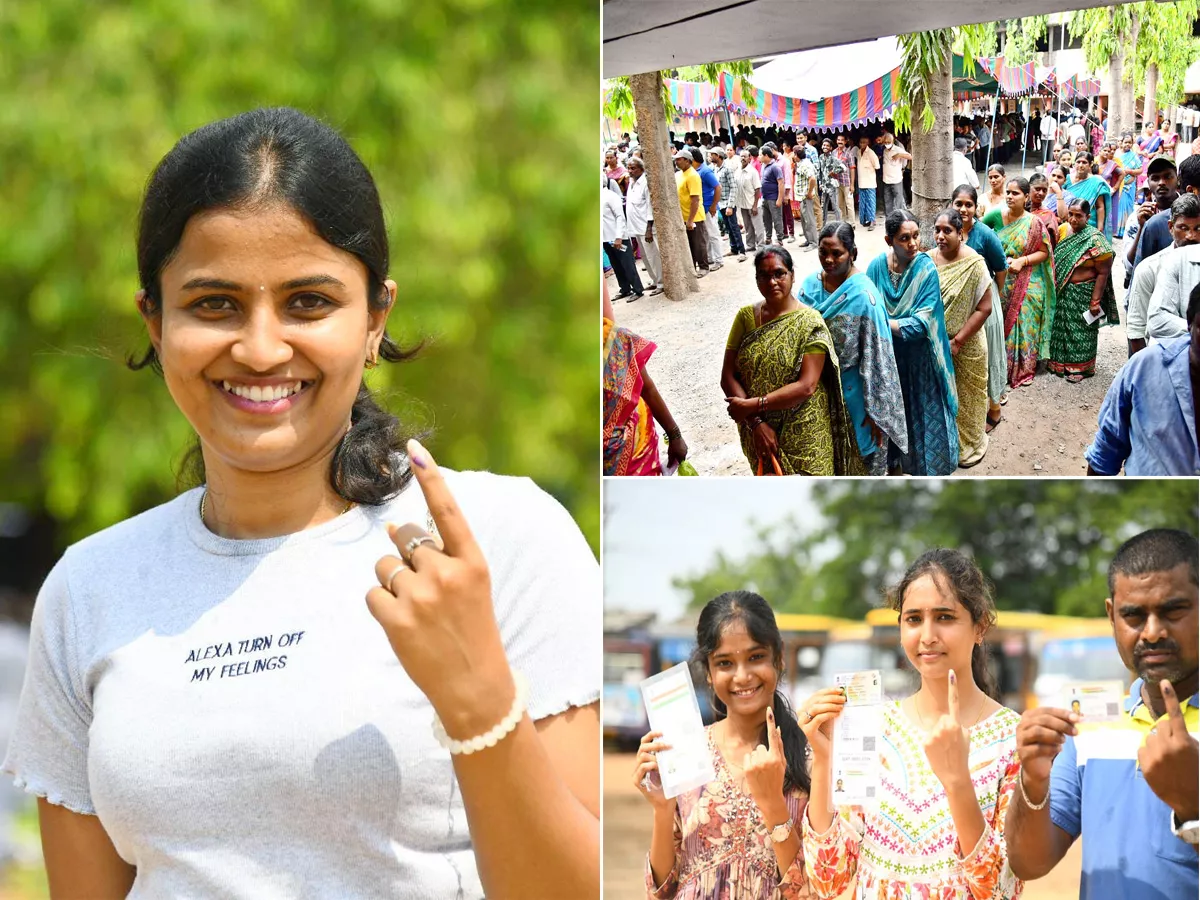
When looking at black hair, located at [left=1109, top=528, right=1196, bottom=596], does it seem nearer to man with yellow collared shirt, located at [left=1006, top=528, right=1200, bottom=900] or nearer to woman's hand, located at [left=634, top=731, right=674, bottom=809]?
man with yellow collared shirt, located at [left=1006, top=528, right=1200, bottom=900]

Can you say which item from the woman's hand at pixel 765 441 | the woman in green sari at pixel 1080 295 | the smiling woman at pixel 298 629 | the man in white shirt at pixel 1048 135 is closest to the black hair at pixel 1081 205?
the woman in green sari at pixel 1080 295

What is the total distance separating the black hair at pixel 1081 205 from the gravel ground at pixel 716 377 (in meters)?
0.10

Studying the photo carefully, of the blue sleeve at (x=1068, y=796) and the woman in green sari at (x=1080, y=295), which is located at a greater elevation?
the woman in green sari at (x=1080, y=295)

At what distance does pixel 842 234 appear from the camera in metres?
2.69

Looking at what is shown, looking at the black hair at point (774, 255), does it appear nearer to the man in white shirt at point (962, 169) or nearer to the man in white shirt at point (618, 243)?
the man in white shirt at point (618, 243)

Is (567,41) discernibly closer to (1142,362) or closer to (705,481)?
(705,481)

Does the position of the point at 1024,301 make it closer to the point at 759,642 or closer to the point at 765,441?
the point at 765,441

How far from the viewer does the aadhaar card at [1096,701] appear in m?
2.40

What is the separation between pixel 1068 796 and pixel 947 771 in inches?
9.4

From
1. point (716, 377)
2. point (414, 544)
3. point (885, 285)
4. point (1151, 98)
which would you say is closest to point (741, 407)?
point (716, 377)

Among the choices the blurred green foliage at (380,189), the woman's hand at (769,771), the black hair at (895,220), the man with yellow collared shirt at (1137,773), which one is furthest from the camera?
the blurred green foliage at (380,189)

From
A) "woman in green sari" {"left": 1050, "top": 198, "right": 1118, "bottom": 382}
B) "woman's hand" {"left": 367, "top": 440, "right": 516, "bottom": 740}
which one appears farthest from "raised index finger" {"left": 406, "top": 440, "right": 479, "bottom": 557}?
"woman in green sari" {"left": 1050, "top": 198, "right": 1118, "bottom": 382}

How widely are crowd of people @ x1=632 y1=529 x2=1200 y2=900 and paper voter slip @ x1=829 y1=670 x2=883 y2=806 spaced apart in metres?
0.01

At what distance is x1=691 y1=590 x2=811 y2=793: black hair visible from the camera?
8.57 feet
